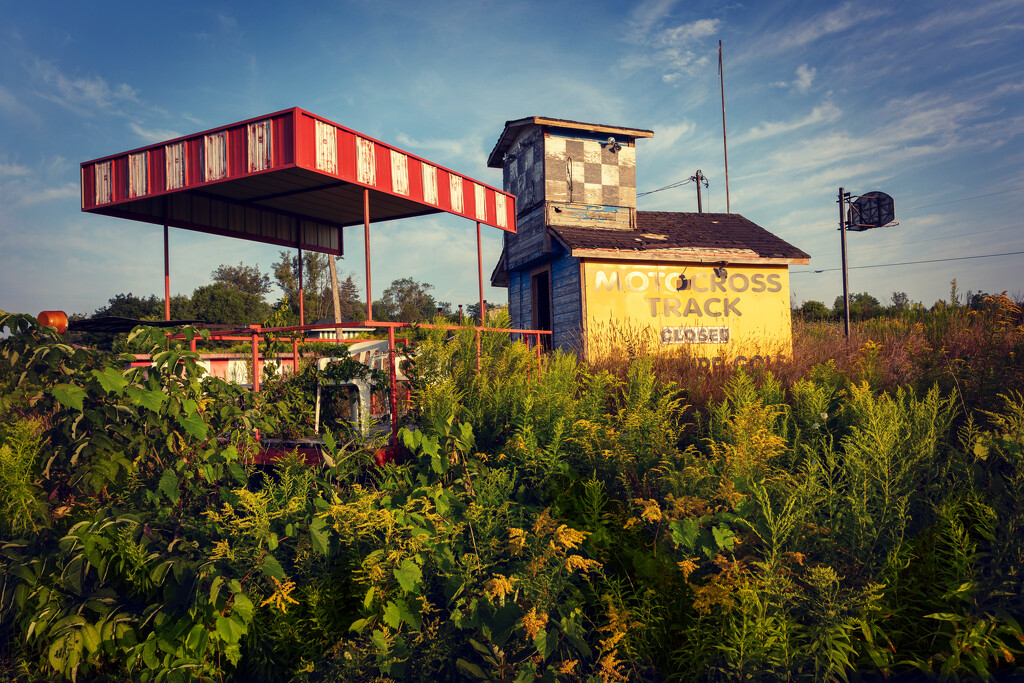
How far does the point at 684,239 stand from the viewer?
13227 mm

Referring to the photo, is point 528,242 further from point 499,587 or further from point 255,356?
point 499,587

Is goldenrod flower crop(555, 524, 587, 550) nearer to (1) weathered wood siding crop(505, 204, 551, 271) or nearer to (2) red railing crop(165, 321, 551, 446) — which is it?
(2) red railing crop(165, 321, 551, 446)

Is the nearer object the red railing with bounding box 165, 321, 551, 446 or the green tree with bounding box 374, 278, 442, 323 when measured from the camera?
the red railing with bounding box 165, 321, 551, 446

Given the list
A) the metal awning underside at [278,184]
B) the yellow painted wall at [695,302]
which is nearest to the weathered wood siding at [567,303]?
the yellow painted wall at [695,302]

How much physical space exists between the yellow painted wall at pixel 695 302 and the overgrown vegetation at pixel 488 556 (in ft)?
26.0

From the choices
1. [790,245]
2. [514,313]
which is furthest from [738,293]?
[514,313]

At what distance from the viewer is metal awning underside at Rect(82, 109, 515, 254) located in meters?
6.23

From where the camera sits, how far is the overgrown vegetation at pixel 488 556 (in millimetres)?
2729

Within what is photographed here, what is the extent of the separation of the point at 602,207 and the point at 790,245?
16.1 ft

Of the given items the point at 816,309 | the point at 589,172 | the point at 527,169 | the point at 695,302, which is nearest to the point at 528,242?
the point at 527,169

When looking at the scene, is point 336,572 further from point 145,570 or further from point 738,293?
point 738,293

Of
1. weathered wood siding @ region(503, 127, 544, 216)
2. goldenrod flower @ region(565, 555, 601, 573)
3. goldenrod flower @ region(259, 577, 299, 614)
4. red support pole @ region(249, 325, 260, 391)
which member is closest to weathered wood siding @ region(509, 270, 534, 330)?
weathered wood siding @ region(503, 127, 544, 216)

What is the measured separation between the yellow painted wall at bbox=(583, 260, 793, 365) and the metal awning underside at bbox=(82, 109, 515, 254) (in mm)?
3150

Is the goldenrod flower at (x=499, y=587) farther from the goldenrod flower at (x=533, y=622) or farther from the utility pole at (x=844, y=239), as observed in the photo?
the utility pole at (x=844, y=239)
